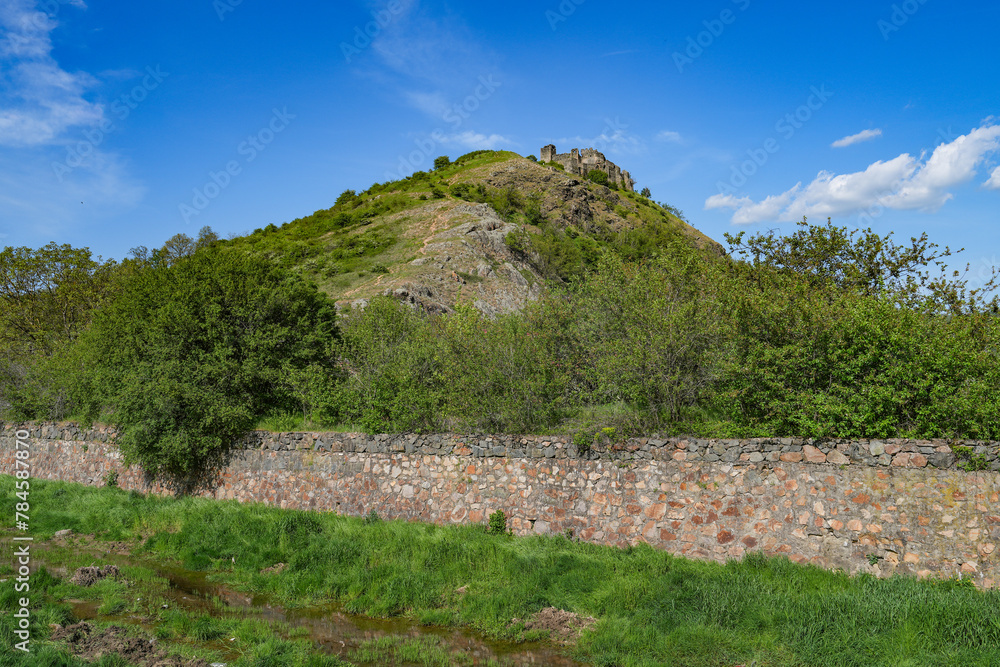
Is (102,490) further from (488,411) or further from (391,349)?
(488,411)

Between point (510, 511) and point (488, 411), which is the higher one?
point (488, 411)

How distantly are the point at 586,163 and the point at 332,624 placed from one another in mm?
121664

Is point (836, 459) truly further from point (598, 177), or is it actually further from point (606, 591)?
point (598, 177)

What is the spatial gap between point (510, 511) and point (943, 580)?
7989mm

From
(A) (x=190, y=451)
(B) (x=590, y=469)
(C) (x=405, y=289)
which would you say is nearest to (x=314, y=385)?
(A) (x=190, y=451)

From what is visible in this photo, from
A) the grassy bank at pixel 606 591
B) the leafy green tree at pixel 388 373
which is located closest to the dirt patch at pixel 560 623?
the grassy bank at pixel 606 591

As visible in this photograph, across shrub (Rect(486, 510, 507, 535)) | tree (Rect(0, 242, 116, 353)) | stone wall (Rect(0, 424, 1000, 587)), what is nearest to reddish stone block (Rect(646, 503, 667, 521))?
stone wall (Rect(0, 424, 1000, 587))

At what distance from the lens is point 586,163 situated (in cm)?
12206

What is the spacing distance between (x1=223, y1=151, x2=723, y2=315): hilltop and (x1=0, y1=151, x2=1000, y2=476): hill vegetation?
4.83 meters

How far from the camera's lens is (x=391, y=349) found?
19.4m

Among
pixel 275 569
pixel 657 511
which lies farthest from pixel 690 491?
pixel 275 569

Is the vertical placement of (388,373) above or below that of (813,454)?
above

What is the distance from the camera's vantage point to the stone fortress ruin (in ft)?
391

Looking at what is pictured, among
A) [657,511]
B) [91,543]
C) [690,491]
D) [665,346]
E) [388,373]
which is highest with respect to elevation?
[665,346]
